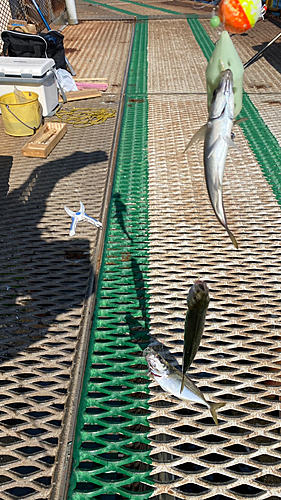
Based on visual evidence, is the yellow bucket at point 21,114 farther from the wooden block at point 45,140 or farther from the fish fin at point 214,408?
the fish fin at point 214,408

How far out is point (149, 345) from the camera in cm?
289

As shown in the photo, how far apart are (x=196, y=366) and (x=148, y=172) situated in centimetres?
292

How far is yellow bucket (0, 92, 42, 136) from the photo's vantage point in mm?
5730

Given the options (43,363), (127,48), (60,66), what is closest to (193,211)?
(43,363)

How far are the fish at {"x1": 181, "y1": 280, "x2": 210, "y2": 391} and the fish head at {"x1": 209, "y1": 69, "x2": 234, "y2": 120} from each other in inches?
20.8

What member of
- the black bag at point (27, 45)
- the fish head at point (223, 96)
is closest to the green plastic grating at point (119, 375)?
the fish head at point (223, 96)

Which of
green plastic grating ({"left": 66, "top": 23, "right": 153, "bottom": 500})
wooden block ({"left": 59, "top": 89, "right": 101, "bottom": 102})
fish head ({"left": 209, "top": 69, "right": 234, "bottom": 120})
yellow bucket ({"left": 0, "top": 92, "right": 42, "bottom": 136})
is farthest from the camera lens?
wooden block ({"left": 59, "top": 89, "right": 101, "bottom": 102})

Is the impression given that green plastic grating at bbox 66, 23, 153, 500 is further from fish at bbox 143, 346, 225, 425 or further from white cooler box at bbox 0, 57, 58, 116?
white cooler box at bbox 0, 57, 58, 116

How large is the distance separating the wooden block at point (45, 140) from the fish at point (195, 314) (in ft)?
14.5

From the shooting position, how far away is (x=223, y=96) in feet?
3.42

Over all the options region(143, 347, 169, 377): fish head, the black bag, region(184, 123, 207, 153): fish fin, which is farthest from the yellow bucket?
region(184, 123, 207, 153): fish fin

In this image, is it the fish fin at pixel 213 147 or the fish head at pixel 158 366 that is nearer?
the fish fin at pixel 213 147

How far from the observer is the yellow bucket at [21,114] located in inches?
226

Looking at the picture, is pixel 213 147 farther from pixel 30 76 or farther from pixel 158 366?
pixel 30 76
